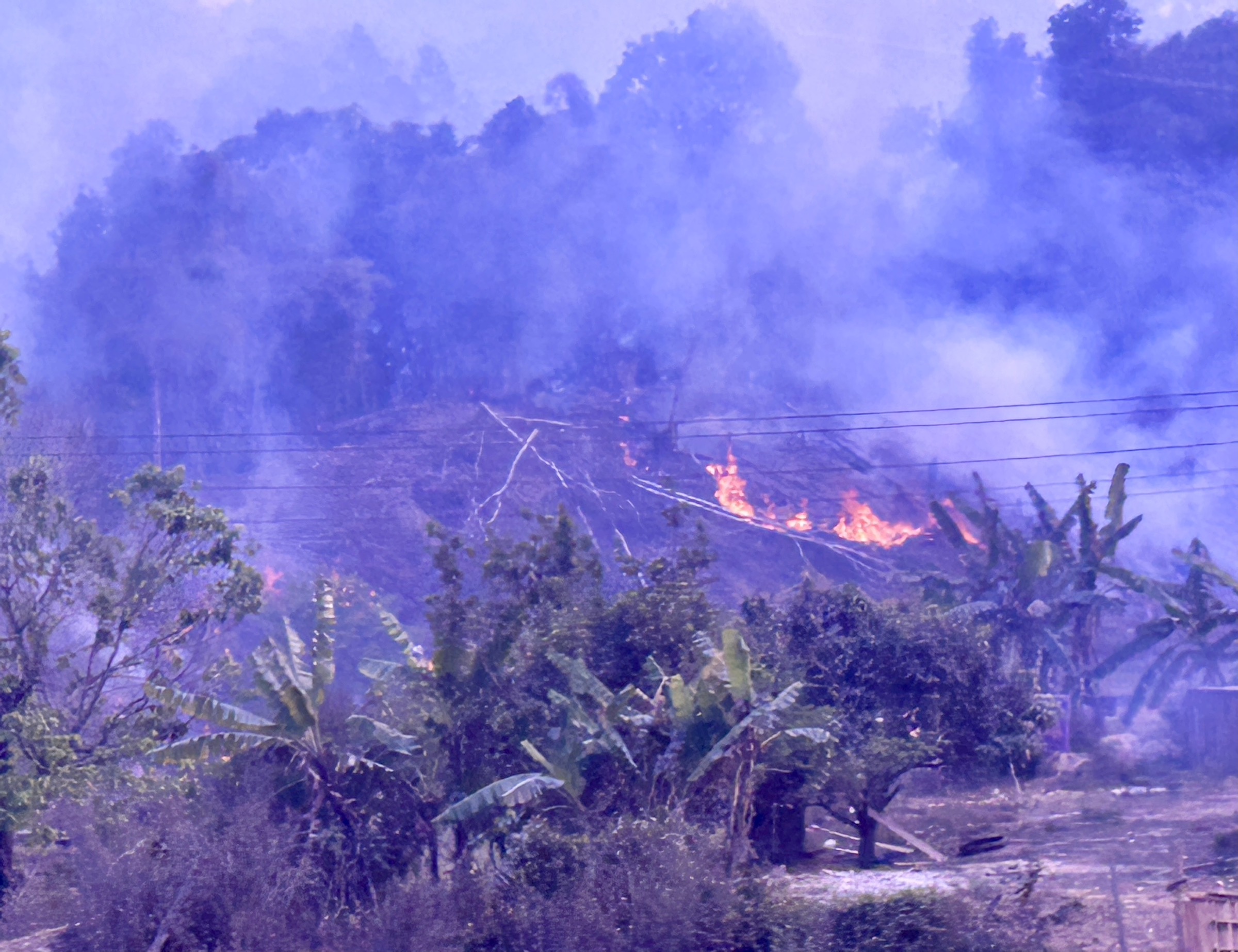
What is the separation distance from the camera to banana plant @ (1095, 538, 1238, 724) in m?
23.8

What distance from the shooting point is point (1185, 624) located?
24.3 meters

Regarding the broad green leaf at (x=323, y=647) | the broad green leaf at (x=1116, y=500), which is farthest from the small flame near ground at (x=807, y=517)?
the broad green leaf at (x=323, y=647)

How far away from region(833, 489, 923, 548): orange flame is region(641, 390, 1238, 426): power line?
373 cm

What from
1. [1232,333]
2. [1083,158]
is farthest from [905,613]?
[1083,158]

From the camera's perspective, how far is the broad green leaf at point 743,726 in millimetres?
11281

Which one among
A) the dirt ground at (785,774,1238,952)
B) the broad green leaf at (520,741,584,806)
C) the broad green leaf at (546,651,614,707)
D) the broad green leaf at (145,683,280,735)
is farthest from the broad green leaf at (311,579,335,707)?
the dirt ground at (785,774,1238,952)

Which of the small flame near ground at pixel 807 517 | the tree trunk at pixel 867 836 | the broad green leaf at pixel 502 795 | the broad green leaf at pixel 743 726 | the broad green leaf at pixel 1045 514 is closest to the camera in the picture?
the broad green leaf at pixel 502 795

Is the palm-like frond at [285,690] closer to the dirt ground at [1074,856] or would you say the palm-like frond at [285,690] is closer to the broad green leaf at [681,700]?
the broad green leaf at [681,700]

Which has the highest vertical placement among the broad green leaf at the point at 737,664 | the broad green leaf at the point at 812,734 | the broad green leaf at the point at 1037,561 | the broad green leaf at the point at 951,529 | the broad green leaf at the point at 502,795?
the broad green leaf at the point at 951,529

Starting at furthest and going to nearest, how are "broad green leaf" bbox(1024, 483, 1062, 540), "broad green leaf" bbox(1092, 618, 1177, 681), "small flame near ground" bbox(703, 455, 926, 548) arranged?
1. "small flame near ground" bbox(703, 455, 926, 548)
2. "broad green leaf" bbox(1024, 483, 1062, 540)
3. "broad green leaf" bbox(1092, 618, 1177, 681)

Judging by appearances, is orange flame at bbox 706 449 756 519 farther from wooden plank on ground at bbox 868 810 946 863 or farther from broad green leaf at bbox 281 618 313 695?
broad green leaf at bbox 281 618 313 695

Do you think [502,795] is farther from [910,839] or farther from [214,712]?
[910,839]

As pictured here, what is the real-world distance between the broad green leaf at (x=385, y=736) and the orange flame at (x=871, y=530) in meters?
24.9

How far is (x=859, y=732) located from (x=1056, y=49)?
4002 centimetres
